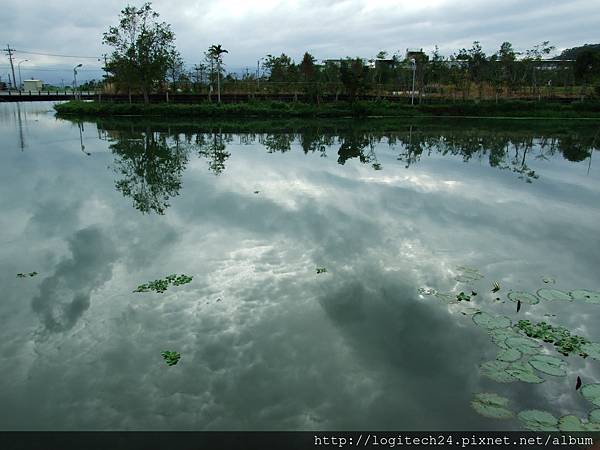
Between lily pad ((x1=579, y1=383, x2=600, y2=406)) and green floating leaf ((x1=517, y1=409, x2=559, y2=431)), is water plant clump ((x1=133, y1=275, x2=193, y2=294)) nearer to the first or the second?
green floating leaf ((x1=517, y1=409, x2=559, y2=431))

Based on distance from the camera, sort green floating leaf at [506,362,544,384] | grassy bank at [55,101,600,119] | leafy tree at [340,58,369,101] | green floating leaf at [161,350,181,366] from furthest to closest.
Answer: leafy tree at [340,58,369,101] < grassy bank at [55,101,600,119] < green floating leaf at [161,350,181,366] < green floating leaf at [506,362,544,384]

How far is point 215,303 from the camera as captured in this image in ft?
22.4

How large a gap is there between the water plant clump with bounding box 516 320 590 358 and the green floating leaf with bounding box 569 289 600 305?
117 cm

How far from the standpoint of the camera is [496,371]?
17.5 ft

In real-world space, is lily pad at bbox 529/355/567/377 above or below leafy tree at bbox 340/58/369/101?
below

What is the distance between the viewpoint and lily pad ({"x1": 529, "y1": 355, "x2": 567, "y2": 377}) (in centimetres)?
527

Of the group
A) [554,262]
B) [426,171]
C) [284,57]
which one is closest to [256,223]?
[554,262]

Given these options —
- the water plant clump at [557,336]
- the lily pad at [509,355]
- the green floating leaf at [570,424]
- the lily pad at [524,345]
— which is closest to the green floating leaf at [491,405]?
the green floating leaf at [570,424]

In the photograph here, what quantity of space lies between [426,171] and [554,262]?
9.14 meters

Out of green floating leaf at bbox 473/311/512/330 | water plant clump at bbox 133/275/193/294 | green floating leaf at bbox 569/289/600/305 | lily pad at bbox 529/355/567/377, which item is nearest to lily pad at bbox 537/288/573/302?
green floating leaf at bbox 569/289/600/305

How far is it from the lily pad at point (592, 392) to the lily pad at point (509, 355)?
74cm

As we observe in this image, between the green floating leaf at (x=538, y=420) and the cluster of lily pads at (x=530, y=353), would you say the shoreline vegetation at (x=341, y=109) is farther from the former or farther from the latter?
the green floating leaf at (x=538, y=420)

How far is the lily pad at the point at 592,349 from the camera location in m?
5.62

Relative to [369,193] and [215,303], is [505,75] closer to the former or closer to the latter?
[369,193]
